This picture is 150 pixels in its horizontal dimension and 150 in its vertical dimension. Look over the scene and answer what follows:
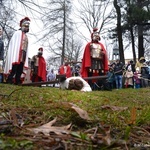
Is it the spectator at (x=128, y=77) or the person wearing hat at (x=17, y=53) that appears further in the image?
the spectator at (x=128, y=77)

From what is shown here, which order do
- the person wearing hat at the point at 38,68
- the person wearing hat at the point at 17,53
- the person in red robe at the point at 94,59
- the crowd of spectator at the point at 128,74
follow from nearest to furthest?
the person wearing hat at the point at 17,53, the person in red robe at the point at 94,59, the person wearing hat at the point at 38,68, the crowd of spectator at the point at 128,74

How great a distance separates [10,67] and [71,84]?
270cm

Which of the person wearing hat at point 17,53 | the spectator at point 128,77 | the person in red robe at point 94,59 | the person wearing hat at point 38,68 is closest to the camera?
the person wearing hat at point 17,53

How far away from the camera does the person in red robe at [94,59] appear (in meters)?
9.41

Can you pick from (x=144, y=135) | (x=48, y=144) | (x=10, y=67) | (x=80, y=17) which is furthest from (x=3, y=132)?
(x=80, y=17)

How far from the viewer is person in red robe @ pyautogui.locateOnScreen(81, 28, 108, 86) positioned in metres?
9.41

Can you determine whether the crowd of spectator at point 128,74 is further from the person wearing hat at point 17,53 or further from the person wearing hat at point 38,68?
the person wearing hat at point 17,53

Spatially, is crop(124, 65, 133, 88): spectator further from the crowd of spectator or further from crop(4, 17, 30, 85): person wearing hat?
crop(4, 17, 30, 85): person wearing hat

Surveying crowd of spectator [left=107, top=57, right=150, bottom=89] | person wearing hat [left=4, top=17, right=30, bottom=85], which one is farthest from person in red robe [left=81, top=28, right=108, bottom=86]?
crowd of spectator [left=107, top=57, right=150, bottom=89]

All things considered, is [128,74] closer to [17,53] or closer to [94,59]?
[94,59]

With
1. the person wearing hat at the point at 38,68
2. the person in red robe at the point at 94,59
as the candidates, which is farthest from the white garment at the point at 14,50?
the person wearing hat at the point at 38,68

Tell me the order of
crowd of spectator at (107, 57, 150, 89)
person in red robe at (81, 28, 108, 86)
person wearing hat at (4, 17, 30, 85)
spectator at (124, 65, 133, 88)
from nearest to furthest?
person wearing hat at (4, 17, 30, 85) < person in red robe at (81, 28, 108, 86) < crowd of spectator at (107, 57, 150, 89) < spectator at (124, 65, 133, 88)

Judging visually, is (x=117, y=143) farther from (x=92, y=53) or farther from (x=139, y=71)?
(x=139, y=71)

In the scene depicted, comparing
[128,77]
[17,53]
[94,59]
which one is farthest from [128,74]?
[17,53]
